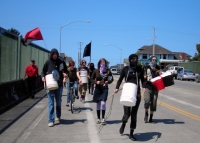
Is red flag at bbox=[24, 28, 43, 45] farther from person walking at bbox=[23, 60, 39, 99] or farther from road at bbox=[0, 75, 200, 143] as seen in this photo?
road at bbox=[0, 75, 200, 143]

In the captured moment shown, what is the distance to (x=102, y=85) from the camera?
928cm

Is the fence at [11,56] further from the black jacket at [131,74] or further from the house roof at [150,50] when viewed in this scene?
the house roof at [150,50]

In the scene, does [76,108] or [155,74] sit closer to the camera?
[155,74]

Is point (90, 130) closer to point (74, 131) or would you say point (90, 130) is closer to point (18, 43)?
point (74, 131)

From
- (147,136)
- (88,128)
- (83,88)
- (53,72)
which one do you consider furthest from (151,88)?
(83,88)

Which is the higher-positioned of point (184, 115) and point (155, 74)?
point (155, 74)

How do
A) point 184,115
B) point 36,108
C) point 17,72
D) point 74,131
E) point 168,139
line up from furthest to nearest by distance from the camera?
1. point 17,72
2. point 36,108
3. point 184,115
4. point 74,131
5. point 168,139

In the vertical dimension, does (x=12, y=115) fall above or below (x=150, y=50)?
below

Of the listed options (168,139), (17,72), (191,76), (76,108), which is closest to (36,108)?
(76,108)

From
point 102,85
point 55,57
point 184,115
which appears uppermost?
point 55,57

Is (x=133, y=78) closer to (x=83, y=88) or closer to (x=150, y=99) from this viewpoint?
(x=150, y=99)

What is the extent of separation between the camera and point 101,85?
929 centimetres

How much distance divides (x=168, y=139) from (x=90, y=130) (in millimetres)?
2014

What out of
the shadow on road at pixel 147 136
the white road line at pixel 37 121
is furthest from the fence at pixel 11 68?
the shadow on road at pixel 147 136
